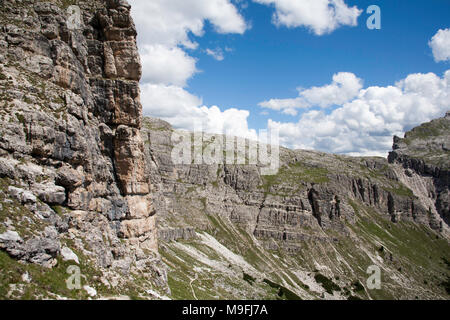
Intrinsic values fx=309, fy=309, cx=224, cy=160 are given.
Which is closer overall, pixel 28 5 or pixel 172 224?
pixel 28 5

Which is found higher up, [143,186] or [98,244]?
[143,186]

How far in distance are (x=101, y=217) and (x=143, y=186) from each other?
46.3 ft

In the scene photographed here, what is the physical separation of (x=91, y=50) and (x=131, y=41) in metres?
7.46

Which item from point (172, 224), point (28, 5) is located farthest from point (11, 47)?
point (172, 224)

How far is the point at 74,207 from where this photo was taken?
40.9 meters

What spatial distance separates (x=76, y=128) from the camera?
42.7 m

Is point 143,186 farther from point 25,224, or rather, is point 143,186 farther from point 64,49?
point 25,224

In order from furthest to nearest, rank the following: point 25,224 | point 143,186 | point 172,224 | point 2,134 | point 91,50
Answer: point 172,224 < point 143,186 < point 91,50 < point 2,134 < point 25,224

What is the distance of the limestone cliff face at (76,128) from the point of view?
3319 cm

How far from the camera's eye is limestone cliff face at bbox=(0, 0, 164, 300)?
3319cm

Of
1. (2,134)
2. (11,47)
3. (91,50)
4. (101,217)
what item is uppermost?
(91,50)

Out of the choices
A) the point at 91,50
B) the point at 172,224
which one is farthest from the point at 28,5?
the point at 172,224
